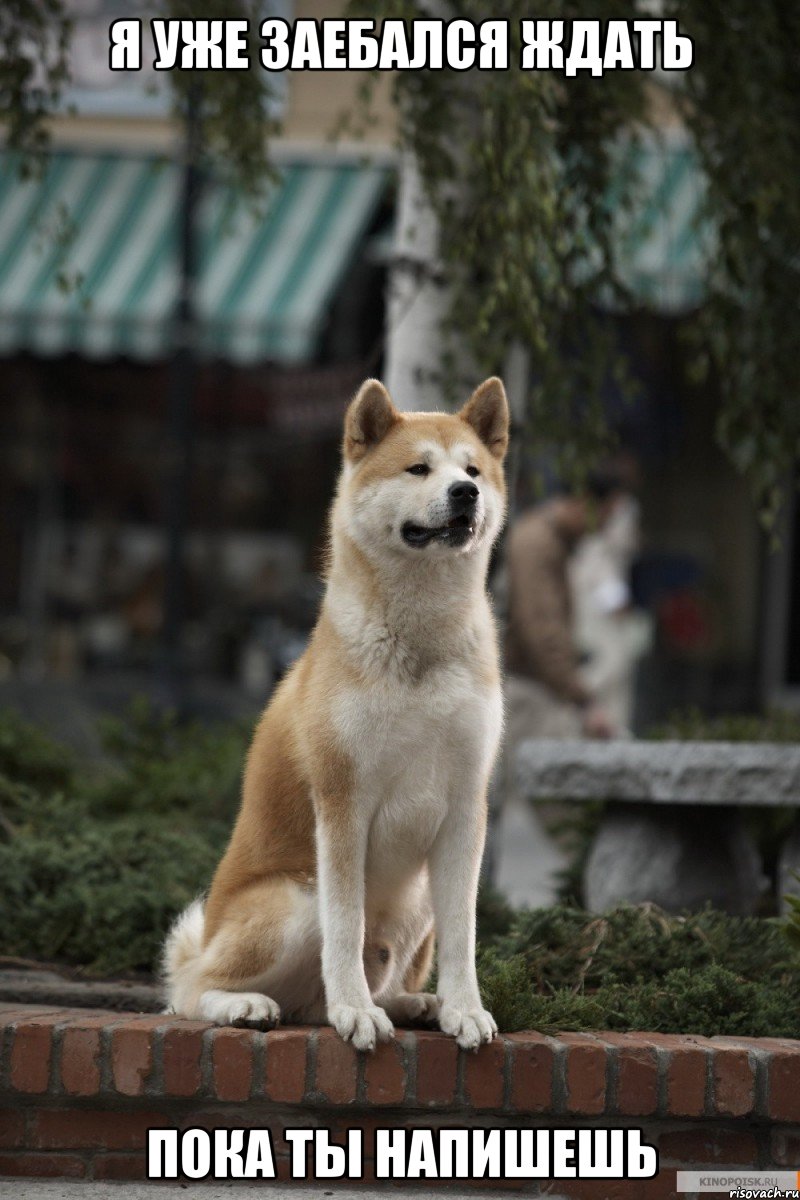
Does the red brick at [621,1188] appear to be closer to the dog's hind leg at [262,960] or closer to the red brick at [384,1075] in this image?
the red brick at [384,1075]

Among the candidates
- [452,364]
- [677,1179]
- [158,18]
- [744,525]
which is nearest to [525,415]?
[452,364]

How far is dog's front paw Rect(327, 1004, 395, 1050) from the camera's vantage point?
3.30 metres

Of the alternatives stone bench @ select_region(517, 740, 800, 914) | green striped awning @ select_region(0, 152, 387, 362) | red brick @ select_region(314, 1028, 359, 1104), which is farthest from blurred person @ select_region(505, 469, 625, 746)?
red brick @ select_region(314, 1028, 359, 1104)

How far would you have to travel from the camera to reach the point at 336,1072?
11.0 ft

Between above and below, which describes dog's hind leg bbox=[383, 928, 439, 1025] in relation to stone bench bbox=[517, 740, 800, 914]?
below

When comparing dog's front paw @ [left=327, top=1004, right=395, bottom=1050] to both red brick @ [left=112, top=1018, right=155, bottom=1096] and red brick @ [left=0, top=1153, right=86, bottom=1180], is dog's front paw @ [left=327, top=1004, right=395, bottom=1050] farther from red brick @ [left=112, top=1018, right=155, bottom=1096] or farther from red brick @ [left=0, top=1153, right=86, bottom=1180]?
red brick @ [left=0, top=1153, right=86, bottom=1180]

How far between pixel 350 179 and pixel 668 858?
8063 mm

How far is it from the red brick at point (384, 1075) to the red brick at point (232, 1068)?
0.26 meters

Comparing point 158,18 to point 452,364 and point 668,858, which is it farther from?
point 668,858

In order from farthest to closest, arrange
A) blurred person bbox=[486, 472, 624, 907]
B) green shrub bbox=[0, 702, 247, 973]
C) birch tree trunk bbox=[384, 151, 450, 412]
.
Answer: blurred person bbox=[486, 472, 624, 907] < birch tree trunk bbox=[384, 151, 450, 412] < green shrub bbox=[0, 702, 247, 973]

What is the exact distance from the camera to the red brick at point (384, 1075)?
11.0ft

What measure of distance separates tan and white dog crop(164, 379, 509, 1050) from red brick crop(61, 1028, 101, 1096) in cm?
25

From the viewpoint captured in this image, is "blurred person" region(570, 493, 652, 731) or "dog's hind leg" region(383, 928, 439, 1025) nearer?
"dog's hind leg" region(383, 928, 439, 1025)

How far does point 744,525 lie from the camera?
13352mm
